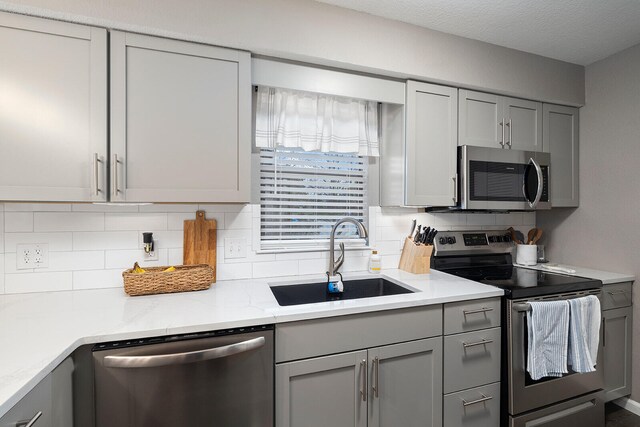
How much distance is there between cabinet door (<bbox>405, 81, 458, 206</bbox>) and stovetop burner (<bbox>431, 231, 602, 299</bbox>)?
449 millimetres

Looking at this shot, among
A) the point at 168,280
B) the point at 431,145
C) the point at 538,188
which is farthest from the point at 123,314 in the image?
the point at 538,188

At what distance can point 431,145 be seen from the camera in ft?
6.63

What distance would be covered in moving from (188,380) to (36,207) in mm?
1176

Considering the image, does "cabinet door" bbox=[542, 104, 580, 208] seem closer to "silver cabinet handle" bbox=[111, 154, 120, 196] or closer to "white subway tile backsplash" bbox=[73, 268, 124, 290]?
"silver cabinet handle" bbox=[111, 154, 120, 196]

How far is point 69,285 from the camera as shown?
62.9 inches

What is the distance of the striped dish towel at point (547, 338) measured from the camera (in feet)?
5.44

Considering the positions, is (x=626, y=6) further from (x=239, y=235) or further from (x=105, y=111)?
(x=105, y=111)

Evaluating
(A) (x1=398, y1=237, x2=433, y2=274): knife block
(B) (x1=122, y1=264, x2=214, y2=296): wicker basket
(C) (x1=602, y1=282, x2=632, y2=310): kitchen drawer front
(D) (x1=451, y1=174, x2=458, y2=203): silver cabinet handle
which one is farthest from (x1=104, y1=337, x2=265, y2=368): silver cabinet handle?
(C) (x1=602, y1=282, x2=632, y2=310): kitchen drawer front

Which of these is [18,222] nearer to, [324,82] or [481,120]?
[324,82]

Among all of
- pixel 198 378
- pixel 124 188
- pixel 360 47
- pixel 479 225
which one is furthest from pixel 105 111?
pixel 479 225

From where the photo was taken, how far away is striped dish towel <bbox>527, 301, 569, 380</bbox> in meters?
1.66

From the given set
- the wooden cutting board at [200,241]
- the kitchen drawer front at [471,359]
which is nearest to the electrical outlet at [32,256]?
the wooden cutting board at [200,241]

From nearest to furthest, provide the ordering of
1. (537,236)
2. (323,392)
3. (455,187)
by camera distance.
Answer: (323,392), (455,187), (537,236)

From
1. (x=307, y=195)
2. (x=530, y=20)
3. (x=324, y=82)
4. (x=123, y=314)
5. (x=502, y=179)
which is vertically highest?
(x=530, y=20)
